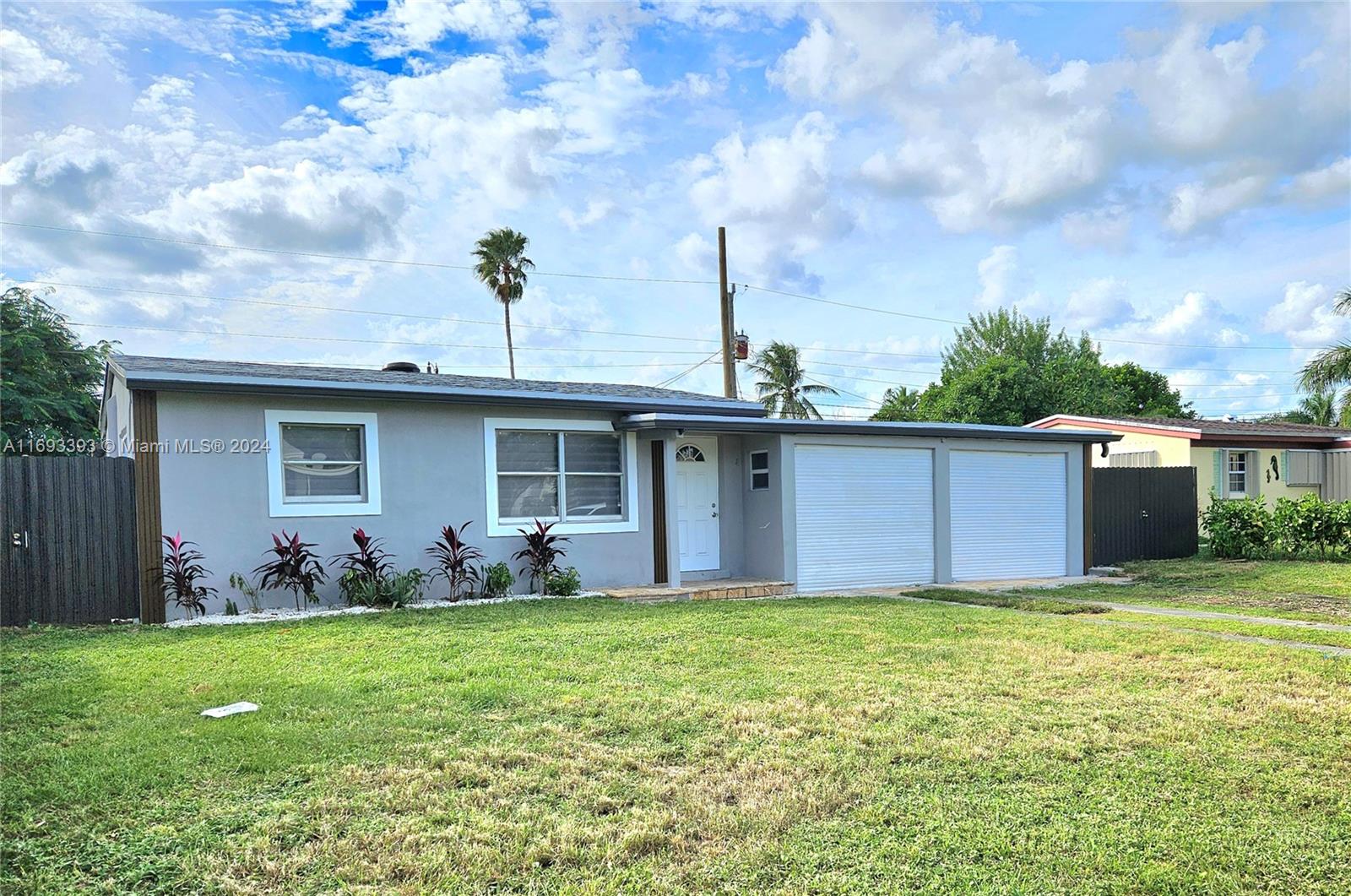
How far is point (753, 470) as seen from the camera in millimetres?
12586

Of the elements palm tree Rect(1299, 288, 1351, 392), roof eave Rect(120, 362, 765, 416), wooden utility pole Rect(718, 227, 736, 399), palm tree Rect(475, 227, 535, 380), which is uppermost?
palm tree Rect(475, 227, 535, 380)

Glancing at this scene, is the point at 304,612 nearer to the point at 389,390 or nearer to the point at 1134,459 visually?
the point at 389,390

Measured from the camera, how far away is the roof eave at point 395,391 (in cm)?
895

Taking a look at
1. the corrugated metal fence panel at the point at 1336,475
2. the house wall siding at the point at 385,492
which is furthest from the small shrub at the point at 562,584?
the corrugated metal fence panel at the point at 1336,475

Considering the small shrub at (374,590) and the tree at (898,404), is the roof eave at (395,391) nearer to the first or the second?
the small shrub at (374,590)

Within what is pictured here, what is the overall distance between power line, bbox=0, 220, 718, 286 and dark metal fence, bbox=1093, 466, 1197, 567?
10.9m

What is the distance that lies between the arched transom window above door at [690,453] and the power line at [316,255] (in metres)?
10.9

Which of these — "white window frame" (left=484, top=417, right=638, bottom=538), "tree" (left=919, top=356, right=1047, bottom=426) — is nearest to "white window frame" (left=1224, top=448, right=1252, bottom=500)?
"tree" (left=919, top=356, right=1047, bottom=426)

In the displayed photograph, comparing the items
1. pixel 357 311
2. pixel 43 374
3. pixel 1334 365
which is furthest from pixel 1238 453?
pixel 43 374

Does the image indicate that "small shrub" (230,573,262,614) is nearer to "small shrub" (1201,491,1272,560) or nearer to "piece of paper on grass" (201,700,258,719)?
"piece of paper on grass" (201,700,258,719)

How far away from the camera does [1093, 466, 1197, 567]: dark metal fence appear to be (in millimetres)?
16078

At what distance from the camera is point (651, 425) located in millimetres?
11297

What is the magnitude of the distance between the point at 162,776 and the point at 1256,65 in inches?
563

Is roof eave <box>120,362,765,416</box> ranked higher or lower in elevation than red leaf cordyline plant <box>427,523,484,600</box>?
higher
